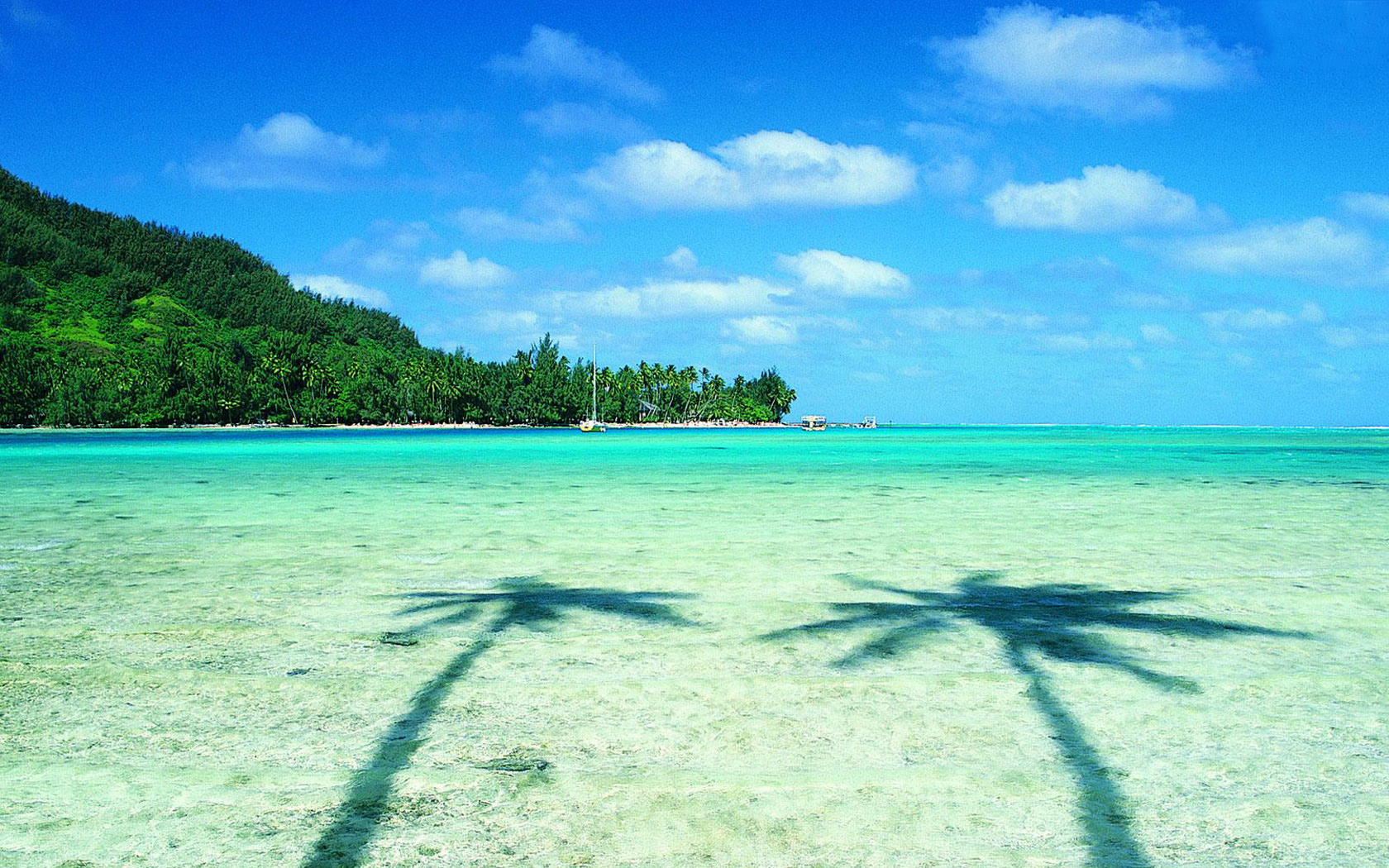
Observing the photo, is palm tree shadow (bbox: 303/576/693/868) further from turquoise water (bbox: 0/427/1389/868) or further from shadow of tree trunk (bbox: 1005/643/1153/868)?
shadow of tree trunk (bbox: 1005/643/1153/868)

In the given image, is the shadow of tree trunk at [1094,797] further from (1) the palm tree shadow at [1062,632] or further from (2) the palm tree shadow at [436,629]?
(2) the palm tree shadow at [436,629]

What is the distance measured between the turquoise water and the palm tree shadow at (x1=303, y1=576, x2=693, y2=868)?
27 millimetres

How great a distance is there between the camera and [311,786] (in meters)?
3.91

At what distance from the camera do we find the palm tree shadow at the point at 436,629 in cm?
346

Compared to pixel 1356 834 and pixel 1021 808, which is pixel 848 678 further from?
pixel 1356 834

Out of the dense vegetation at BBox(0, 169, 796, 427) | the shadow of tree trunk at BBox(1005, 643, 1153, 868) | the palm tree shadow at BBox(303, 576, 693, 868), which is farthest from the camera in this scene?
the dense vegetation at BBox(0, 169, 796, 427)

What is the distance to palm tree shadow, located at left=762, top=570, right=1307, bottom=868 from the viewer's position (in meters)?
3.66

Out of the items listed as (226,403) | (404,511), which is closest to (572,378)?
(226,403)

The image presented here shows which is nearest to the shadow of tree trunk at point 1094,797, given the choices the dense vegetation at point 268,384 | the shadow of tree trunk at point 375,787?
the shadow of tree trunk at point 375,787

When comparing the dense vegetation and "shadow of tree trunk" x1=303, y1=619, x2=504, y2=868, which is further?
the dense vegetation

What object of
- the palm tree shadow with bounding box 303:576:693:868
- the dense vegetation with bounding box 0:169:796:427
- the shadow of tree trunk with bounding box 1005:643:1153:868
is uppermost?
the dense vegetation with bounding box 0:169:796:427

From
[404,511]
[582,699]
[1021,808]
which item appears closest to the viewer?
[1021,808]

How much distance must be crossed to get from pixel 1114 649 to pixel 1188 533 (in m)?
9.05

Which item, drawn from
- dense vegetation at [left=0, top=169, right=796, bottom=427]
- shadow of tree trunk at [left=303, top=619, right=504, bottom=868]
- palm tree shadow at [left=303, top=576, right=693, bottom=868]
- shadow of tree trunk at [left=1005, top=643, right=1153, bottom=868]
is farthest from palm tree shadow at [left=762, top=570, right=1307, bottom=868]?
dense vegetation at [left=0, top=169, right=796, bottom=427]
